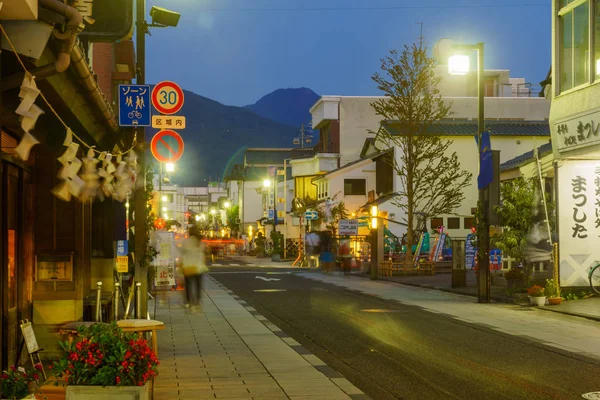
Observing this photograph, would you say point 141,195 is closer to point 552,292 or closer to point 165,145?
point 165,145

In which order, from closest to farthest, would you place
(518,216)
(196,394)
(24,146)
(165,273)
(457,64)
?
(24,146) → (196,394) → (457,64) → (518,216) → (165,273)

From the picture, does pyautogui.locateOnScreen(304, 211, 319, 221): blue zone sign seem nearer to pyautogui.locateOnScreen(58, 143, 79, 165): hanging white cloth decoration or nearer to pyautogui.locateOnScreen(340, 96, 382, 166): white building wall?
pyautogui.locateOnScreen(340, 96, 382, 166): white building wall

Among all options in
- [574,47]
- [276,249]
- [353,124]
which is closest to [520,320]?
[574,47]

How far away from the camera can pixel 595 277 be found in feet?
74.6

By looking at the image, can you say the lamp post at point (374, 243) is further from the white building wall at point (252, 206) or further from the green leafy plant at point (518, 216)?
the white building wall at point (252, 206)

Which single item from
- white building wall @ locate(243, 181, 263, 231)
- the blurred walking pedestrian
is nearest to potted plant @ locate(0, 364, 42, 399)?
the blurred walking pedestrian

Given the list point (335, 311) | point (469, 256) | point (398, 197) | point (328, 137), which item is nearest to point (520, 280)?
point (335, 311)

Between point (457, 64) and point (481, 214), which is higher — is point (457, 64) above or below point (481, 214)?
above

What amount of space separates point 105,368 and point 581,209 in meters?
19.1

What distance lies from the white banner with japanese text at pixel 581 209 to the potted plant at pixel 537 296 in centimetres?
213

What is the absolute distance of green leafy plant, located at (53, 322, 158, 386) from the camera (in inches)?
248

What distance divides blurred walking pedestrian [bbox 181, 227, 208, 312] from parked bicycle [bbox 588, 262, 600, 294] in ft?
35.5

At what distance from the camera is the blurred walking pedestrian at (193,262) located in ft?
63.8

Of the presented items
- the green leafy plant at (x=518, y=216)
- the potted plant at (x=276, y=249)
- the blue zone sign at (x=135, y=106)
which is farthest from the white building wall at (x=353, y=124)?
the blue zone sign at (x=135, y=106)
